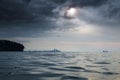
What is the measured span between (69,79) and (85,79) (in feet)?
6.53

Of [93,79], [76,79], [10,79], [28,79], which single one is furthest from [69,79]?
[10,79]

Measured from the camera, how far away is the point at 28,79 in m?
24.4

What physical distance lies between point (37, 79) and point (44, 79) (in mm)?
862

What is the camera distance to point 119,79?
25.2 m

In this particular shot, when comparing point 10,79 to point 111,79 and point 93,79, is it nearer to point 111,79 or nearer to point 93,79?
point 93,79

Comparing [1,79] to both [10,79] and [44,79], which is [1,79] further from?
[44,79]

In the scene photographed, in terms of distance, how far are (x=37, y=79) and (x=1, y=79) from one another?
425 centimetres

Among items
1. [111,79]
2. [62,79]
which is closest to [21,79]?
[62,79]

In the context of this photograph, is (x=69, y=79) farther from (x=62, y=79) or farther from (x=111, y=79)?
(x=111, y=79)

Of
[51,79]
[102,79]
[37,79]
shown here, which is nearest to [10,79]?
[37,79]

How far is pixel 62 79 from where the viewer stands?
24.9m

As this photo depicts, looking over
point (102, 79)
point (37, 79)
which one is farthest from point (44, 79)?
point (102, 79)

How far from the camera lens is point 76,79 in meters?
25.0

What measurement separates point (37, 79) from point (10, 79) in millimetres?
3249
